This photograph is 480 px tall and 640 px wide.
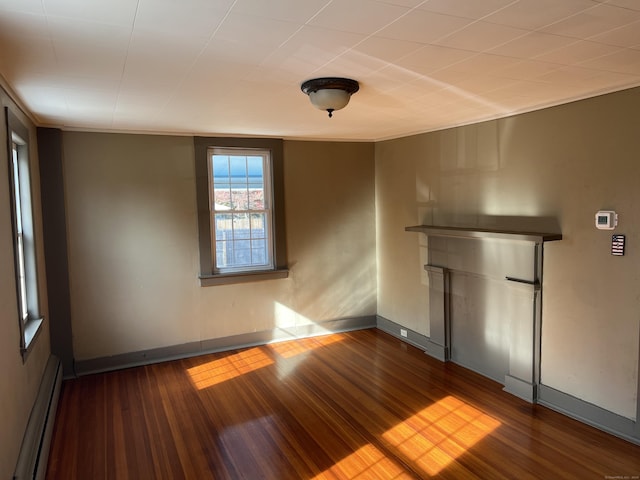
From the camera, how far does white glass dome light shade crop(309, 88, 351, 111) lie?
279cm

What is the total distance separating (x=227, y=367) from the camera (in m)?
4.73

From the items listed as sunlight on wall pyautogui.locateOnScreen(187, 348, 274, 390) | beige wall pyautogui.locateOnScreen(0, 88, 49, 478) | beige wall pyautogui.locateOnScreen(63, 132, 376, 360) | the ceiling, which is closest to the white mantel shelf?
the ceiling

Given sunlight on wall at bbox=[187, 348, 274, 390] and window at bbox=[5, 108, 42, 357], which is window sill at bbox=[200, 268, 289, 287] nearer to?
sunlight on wall at bbox=[187, 348, 274, 390]

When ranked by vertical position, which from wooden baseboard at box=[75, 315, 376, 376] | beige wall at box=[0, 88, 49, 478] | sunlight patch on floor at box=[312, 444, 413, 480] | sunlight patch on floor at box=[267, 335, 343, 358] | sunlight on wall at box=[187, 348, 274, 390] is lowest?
sunlight patch on floor at box=[312, 444, 413, 480]

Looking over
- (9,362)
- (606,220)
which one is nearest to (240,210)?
(9,362)

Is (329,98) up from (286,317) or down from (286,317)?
up

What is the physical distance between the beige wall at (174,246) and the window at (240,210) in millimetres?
129

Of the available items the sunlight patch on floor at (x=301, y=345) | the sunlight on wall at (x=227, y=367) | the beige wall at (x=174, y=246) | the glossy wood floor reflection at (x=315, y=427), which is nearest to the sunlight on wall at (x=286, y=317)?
the beige wall at (x=174, y=246)

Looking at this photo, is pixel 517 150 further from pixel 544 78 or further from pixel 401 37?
pixel 401 37

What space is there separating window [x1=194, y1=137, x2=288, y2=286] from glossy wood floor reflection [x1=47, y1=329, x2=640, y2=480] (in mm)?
1161

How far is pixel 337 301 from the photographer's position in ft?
19.2

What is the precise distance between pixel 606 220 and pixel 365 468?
243cm

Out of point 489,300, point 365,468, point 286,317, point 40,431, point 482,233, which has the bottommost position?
point 365,468

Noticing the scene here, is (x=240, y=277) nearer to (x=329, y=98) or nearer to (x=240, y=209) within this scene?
(x=240, y=209)
